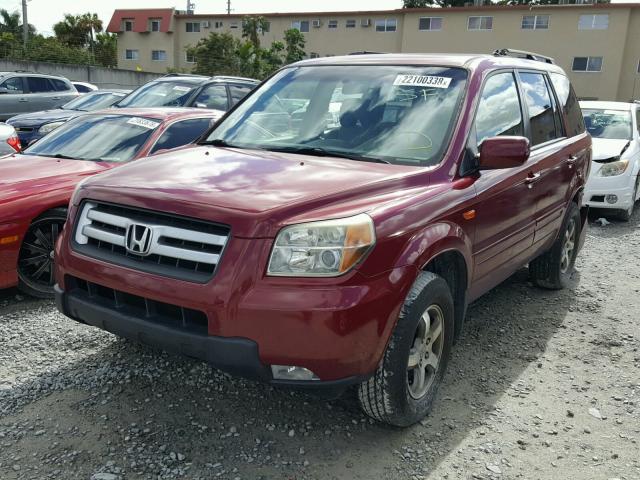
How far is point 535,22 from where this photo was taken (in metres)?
37.0

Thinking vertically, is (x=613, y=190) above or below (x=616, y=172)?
below

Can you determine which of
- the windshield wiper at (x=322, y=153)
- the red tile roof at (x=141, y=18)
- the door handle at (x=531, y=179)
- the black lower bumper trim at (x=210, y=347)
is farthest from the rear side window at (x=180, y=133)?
the red tile roof at (x=141, y=18)

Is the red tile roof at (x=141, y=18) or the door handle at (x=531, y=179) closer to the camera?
the door handle at (x=531, y=179)

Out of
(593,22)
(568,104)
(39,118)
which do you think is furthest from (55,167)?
(593,22)

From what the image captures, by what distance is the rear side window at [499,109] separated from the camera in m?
3.71

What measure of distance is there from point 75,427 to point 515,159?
2.72 meters

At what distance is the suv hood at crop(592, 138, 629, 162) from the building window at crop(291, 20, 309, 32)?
3722 centimetres

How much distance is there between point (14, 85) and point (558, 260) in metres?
14.8

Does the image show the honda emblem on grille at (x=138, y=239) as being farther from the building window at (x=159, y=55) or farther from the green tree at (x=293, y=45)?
the building window at (x=159, y=55)

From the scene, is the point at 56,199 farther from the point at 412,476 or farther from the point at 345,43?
the point at 345,43

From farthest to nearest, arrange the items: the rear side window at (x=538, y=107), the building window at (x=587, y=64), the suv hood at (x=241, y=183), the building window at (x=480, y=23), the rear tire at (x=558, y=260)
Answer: the building window at (x=480, y=23)
the building window at (x=587, y=64)
the rear tire at (x=558, y=260)
the rear side window at (x=538, y=107)
the suv hood at (x=241, y=183)

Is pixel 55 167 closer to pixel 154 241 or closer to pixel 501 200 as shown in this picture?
pixel 154 241

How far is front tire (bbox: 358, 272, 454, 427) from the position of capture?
283 cm

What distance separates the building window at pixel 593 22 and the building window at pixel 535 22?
6.39 feet
